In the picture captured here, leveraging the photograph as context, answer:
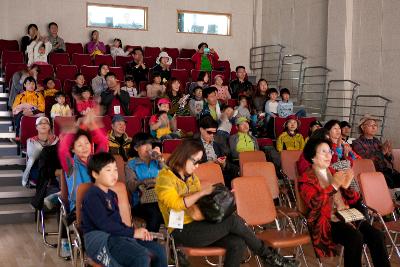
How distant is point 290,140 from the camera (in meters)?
7.50

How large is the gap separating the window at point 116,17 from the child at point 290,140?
5129 millimetres

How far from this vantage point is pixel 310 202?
4344 millimetres

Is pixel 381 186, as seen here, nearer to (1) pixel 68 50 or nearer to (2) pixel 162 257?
(2) pixel 162 257

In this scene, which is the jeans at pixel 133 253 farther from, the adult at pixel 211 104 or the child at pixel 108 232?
the adult at pixel 211 104

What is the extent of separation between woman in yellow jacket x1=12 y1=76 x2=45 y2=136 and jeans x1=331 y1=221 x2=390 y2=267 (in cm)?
490

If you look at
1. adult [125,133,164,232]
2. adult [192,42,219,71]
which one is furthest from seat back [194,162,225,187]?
adult [192,42,219,71]

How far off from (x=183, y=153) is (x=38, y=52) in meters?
6.43

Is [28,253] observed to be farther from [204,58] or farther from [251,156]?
[204,58]

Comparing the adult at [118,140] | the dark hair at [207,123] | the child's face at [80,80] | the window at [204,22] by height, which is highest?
the window at [204,22]

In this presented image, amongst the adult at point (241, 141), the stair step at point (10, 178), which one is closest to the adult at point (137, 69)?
the adult at point (241, 141)

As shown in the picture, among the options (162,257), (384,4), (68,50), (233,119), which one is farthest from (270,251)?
(68,50)

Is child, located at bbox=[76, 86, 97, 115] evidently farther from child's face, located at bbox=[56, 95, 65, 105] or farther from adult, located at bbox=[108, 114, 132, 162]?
adult, located at bbox=[108, 114, 132, 162]

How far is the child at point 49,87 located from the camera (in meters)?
8.46

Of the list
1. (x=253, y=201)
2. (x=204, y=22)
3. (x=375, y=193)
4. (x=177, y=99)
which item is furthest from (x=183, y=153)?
(x=204, y=22)
